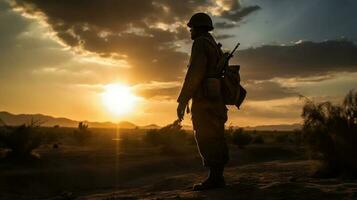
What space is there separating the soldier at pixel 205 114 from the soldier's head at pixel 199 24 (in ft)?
1.17

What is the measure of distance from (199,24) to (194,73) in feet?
2.99

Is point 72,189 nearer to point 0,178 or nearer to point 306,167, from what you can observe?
point 0,178

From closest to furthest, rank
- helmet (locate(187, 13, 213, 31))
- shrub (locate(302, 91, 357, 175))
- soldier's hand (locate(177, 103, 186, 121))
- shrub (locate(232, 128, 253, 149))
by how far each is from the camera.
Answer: soldier's hand (locate(177, 103, 186, 121))
helmet (locate(187, 13, 213, 31))
shrub (locate(302, 91, 357, 175))
shrub (locate(232, 128, 253, 149))

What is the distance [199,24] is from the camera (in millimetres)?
8562

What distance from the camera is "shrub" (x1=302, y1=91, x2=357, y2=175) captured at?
519 inches

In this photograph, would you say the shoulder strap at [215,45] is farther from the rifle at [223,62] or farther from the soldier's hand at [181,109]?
the soldier's hand at [181,109]

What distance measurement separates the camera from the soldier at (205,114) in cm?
812

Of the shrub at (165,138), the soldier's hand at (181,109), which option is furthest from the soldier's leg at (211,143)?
the shrub at (165,138)

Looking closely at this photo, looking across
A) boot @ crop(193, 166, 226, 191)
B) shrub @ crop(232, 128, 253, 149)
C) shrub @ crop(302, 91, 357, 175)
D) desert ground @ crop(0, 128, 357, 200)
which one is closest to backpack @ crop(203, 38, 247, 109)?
boot @ crop(193, 166, 226, 191)

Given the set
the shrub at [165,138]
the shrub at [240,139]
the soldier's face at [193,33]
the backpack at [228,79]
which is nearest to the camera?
the backpack at [228,79]

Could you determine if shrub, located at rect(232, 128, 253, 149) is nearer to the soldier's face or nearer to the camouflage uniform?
the soldier's face

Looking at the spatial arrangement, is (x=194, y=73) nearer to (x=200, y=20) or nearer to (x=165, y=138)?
(x=200, y=20)

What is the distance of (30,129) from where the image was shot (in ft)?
70.9

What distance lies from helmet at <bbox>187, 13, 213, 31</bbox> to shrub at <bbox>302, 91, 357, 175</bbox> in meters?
6.27
